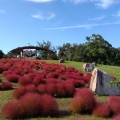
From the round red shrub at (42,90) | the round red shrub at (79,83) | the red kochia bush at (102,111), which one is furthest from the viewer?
the round red shrub at (79,83)

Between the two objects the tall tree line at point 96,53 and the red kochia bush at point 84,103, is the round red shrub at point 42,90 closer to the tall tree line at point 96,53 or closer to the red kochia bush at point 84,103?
the red kochia bush at point 84,103

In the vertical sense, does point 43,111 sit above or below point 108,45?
below

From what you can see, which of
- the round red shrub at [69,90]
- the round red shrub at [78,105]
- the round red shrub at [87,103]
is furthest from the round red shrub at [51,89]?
the round red shrub at [87,103]

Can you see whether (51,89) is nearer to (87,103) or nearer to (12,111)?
(87,103)

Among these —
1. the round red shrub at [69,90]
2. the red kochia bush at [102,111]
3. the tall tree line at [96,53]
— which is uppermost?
the tall tree line at [96,53]

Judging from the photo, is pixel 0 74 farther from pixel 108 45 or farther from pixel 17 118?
pixel 108 45

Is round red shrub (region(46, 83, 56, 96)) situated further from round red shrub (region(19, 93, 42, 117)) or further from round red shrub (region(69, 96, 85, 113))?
round red shrub (region(19, 93, 42, 117))

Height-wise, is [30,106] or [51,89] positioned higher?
[51,89]

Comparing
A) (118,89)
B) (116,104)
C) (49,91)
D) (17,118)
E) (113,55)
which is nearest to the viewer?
(17,118)

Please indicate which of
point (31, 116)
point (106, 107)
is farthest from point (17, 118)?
point (106, 107)

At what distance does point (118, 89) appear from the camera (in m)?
12.9

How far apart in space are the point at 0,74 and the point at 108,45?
211 ft

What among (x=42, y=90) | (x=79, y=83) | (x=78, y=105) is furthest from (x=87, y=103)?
(x=79, y=83)

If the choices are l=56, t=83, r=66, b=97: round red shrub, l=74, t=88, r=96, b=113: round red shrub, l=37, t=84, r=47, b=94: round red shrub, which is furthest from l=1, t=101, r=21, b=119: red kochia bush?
l=56, t=83, r=66, b=97: round red shrub
